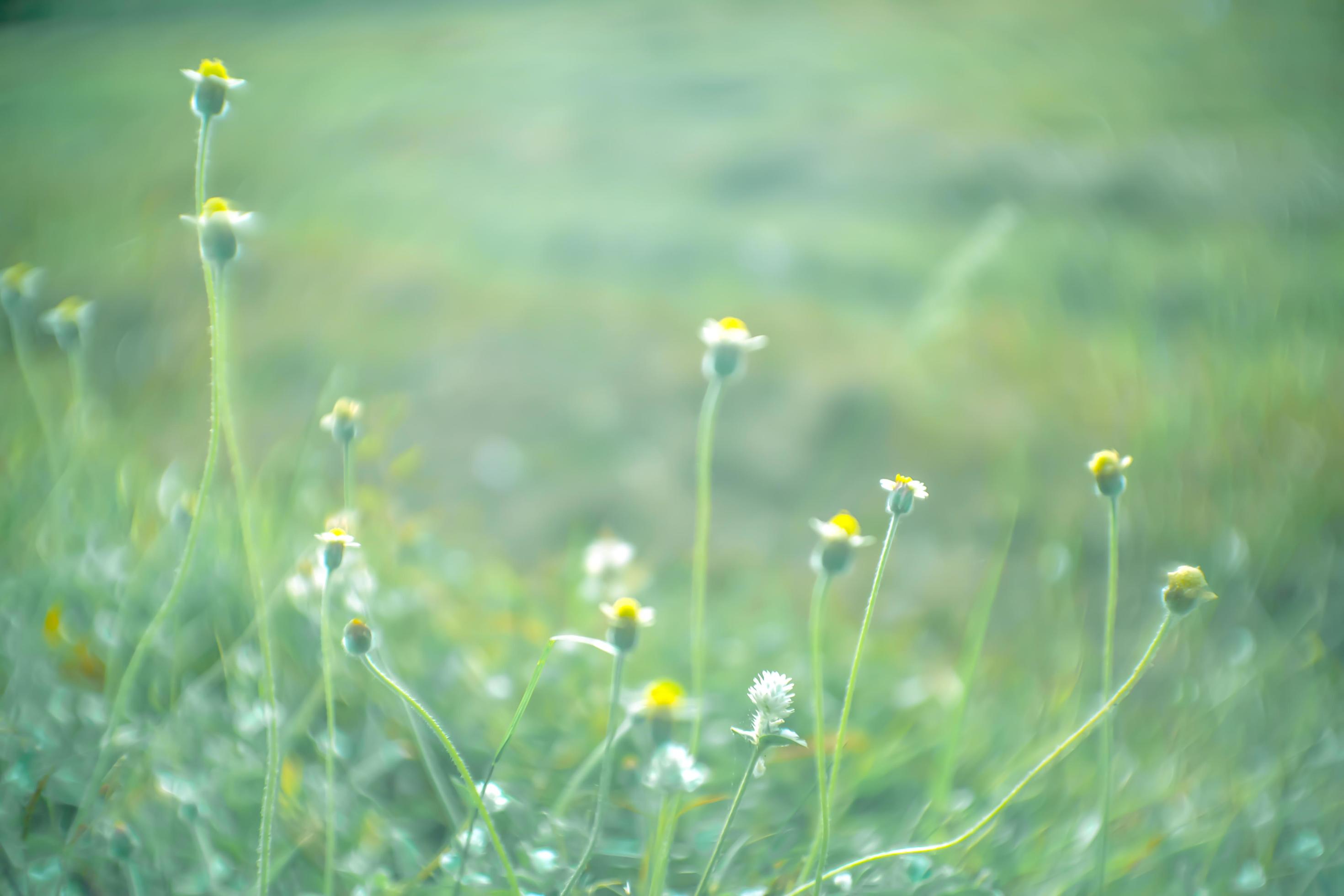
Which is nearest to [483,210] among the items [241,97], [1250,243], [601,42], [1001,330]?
[241,97]

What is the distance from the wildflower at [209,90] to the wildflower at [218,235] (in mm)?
35

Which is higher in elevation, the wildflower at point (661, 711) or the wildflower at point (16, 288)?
the wildflower at point (16, 288)

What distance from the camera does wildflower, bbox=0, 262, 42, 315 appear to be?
1.37 feet

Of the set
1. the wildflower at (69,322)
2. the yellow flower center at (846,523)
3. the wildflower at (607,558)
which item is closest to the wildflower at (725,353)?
the yellow flower center at (846,523)

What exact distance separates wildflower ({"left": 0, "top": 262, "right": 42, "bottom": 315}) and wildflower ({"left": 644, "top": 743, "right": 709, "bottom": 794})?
0.39m

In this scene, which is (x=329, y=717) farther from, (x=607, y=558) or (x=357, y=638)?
(x=607, y=558)

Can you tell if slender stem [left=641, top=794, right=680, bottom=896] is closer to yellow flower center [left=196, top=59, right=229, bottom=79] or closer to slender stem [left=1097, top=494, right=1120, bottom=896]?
slender stem [left=1097, top=494, right=1120, bottom=896]

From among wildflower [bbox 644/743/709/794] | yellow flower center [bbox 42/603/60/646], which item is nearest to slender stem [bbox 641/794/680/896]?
wildflower [bbox 644/743/709/794]

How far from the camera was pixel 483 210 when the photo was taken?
1.25 meters

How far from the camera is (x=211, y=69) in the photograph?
0.29m

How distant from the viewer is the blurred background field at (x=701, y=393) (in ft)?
1.55

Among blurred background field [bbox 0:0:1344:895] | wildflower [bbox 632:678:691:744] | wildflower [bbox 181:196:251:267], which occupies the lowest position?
blurred background field [bbox 0:0:1344:895]

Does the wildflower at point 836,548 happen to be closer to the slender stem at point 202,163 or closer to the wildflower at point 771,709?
the wildflower at point 771,709

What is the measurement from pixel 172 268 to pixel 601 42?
3.16 ft
